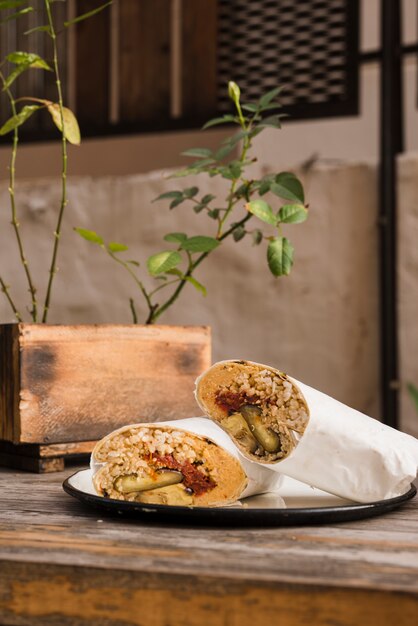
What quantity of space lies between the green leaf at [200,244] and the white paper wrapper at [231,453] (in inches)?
16.6

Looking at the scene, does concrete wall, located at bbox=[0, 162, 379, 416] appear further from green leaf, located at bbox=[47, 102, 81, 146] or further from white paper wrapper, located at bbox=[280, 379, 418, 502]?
white paper wrapper, located at bbox=[280, 379, 418, 502]

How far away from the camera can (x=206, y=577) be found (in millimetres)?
604

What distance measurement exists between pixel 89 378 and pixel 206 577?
0.67m

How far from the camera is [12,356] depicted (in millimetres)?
1177

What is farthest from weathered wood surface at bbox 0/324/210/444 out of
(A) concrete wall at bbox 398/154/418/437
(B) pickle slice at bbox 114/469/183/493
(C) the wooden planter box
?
(A) concrete wall at bbox 398/154/418/437

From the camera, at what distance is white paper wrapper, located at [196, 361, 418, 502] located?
842mm

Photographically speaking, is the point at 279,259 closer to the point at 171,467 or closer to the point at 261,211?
the point at 261,211

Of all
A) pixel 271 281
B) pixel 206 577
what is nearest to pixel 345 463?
pixel 206 577

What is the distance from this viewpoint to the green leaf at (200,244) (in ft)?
4.14

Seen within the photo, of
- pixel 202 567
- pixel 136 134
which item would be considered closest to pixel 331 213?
pixel 136 134

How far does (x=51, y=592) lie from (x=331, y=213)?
215 cm

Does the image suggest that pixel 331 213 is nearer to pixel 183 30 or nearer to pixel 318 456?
pixel 183 30

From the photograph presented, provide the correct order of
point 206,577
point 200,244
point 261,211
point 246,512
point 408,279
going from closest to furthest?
point 206,577
point 246,512
point 261,211
point 200,244
point 408,279

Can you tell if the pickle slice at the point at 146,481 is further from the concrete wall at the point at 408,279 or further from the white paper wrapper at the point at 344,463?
the concrete wall at the point at 408,279
